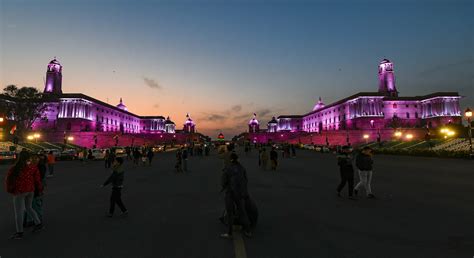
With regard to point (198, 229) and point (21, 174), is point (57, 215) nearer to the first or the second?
point (21, 174)

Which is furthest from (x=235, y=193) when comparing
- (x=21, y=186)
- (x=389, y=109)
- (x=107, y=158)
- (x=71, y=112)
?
(x=389, y=109)

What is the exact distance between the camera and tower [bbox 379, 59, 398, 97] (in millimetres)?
109312

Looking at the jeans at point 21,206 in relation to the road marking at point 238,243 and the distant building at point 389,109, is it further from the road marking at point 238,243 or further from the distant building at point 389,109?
the distant building at point 389,109

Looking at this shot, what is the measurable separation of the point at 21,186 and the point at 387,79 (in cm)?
12379

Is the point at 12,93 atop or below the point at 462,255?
atop

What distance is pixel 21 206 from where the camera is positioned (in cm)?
590

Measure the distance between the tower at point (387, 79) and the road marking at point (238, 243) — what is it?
391 feet

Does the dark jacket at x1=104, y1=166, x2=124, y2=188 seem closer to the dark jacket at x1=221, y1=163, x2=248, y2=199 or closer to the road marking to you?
the dark jacket at x1=221, y1=163, x2=248, y2=199

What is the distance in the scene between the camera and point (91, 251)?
5074 mm

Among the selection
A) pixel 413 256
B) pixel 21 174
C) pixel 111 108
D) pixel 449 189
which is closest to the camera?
pixel 413 256

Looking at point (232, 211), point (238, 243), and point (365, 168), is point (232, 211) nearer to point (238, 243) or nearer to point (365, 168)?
point (238, 243)

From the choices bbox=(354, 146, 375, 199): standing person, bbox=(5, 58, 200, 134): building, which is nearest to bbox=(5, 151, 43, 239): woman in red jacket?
bbox=(354, 146, 375, 199): standing person

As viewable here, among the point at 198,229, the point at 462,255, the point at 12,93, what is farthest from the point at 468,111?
the point at 12,93

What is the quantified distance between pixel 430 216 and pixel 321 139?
79.5 meters
